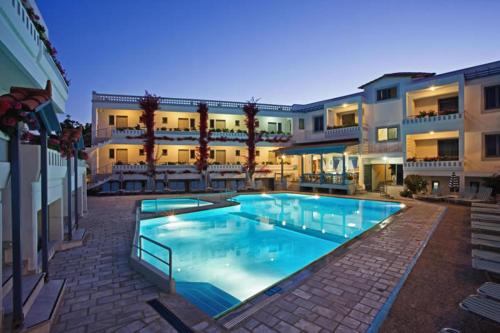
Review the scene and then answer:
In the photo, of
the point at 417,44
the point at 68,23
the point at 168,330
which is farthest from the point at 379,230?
the point at 68,23

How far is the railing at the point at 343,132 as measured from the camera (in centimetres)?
2295

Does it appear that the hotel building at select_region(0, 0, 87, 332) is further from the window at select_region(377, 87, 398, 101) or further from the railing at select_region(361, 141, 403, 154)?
Result: the window at select_region(377, 87, 398, 101)

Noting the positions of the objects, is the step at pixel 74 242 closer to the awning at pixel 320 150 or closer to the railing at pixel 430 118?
the awning at pixel 320 150

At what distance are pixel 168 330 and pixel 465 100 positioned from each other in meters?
21.8

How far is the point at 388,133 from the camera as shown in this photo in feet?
72.2

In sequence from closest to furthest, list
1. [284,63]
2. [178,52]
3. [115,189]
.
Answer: [115,189]
[178,52]
[284,63]

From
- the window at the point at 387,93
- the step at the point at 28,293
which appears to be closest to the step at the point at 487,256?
the step at the point at 28,293

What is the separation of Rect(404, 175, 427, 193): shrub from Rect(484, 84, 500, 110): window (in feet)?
19.6

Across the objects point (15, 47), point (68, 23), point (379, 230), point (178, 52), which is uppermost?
point (68, 23)

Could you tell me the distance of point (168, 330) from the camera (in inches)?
142

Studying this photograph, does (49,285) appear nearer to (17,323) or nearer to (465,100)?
(17,323)

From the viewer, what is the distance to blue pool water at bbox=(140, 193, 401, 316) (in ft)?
21.1

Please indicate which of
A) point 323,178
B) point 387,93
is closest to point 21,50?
point 323,178

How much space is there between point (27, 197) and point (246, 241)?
6894mm
